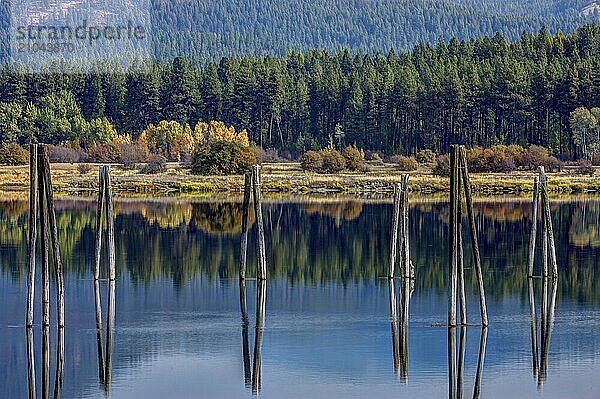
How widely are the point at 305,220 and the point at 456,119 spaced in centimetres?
6779

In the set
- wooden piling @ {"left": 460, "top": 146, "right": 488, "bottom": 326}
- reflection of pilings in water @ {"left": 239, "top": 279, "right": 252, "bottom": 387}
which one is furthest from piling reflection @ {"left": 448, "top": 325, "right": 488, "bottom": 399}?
reflection of pilings in water @ {"left": 239, "top": 279, "right": 252, "bottom": 387}

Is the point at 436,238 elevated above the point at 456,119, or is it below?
below

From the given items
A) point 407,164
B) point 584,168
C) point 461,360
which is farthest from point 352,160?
point 461,360

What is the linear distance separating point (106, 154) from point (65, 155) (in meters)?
4.28

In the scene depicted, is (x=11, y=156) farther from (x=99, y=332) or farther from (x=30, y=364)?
(x=30, y=364)

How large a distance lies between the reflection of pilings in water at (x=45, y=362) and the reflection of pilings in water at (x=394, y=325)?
689 centimetres

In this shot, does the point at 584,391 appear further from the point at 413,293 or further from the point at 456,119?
the point at 456,119

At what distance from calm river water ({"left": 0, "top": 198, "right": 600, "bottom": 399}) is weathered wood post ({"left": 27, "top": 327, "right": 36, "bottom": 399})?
0.46 ft

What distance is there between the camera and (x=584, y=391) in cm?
2495

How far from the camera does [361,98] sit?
452 ft

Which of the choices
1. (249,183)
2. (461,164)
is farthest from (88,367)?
(249,183)

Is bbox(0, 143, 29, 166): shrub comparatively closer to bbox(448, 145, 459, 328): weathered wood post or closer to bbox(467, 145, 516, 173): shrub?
bbox(467, 145, 516, 173): shrub

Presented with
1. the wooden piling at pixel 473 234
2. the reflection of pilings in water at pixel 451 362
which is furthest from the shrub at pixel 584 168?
the reflection of pilings in water at pixel 451 362

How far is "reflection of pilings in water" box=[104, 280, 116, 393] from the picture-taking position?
26.3 m
